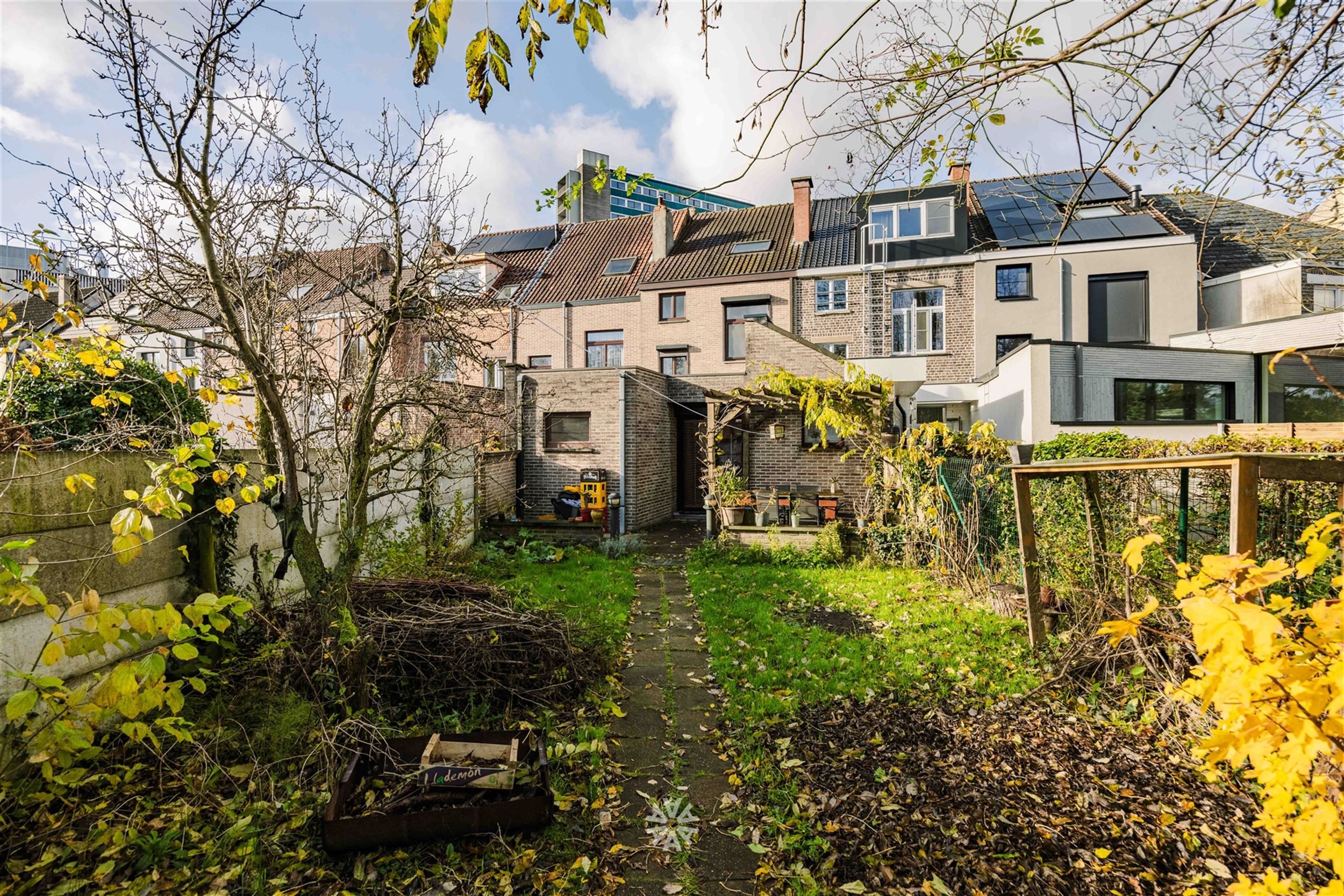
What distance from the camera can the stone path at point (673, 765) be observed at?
295 centimetres

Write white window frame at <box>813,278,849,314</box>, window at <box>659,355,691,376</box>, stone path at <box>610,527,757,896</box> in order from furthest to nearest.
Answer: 1. window at <box>659,355,691,376</box>
2. white window frame at <box>813,278,849,314</box>
3. stone path at <box>610,527,757,896</box>

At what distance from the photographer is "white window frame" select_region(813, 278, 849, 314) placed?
1852cm

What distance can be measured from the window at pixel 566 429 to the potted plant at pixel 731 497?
382 centimetres

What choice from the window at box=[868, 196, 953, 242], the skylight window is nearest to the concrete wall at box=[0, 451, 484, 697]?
the window at box=[868, 196, 953, 242]

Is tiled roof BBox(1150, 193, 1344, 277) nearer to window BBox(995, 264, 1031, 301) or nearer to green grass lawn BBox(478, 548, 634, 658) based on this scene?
green grass lawn BBox(478, 548, 634, 658)

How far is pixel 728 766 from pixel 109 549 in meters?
4.03

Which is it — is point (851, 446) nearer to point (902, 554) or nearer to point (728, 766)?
point (902, 554)

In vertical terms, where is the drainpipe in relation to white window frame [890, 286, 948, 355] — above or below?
below

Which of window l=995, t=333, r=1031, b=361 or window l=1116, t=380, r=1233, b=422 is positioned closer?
window l=1116, t=380, r=1233, b=422

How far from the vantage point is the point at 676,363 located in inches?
789

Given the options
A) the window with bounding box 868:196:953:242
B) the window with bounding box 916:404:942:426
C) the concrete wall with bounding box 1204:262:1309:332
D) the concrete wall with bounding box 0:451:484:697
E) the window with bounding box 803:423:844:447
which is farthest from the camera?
the window with bounding box 916:404:942:426

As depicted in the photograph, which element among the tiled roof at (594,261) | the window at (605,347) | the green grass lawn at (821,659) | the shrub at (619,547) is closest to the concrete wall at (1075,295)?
the tiled roof at (594,261)

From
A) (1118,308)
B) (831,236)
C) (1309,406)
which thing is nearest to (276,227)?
Answer: (831,236)

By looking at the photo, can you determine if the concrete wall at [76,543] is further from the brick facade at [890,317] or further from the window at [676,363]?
the brick facade at [890,317]
